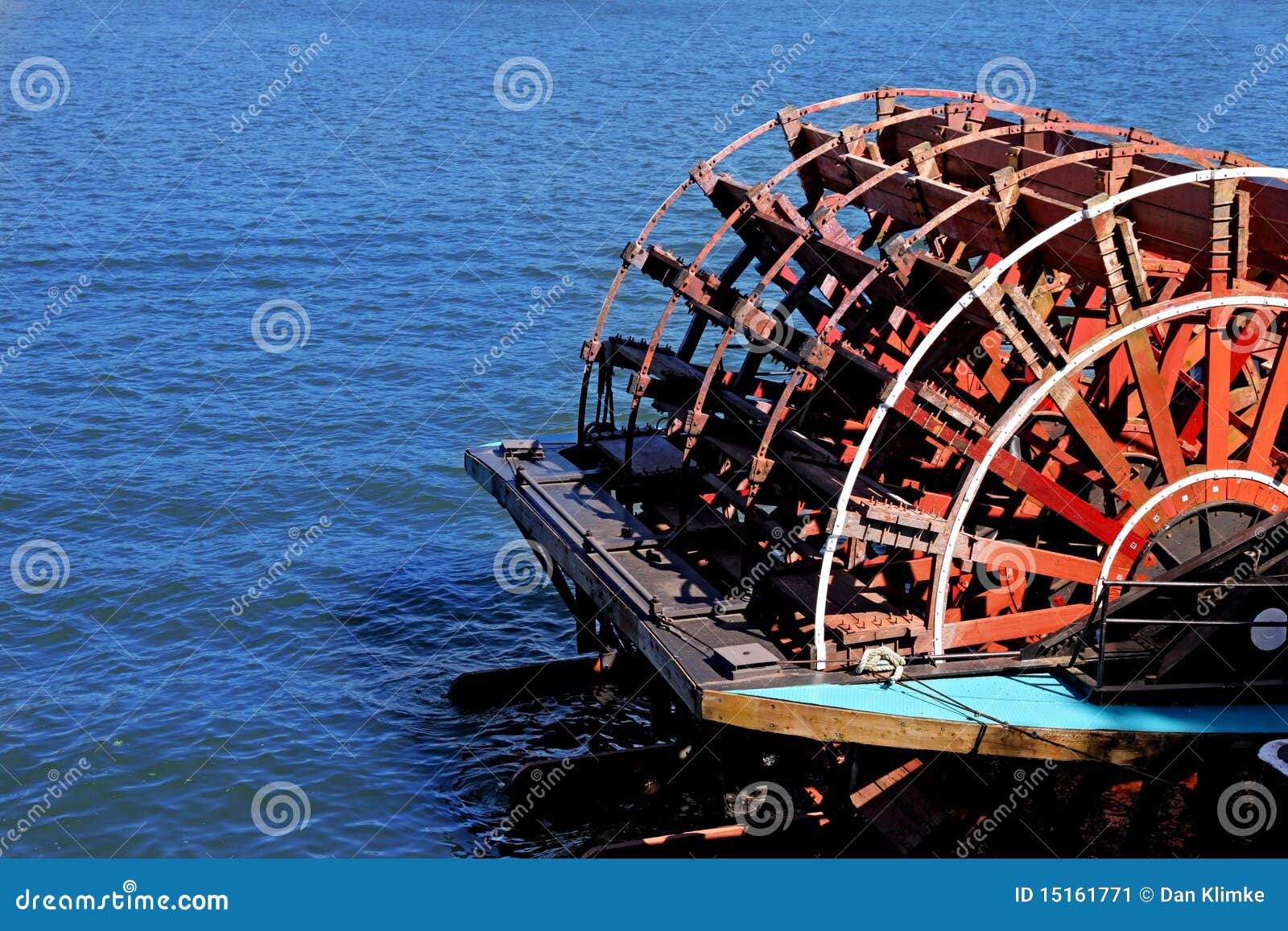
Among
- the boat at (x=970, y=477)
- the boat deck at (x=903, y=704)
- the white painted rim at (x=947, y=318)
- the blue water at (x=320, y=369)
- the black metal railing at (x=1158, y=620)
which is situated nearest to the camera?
the boat deck at (x=903, y=704)

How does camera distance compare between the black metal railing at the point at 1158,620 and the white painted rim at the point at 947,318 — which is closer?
the black metal railing at the point at 1158,620

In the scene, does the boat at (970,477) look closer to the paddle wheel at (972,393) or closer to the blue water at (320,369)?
the paddle wheel at (972,393)

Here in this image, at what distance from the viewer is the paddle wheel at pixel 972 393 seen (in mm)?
13664

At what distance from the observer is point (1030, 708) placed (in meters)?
12.8

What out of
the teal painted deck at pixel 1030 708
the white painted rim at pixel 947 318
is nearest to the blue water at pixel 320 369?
the teal painted deck at pixel 1030 708

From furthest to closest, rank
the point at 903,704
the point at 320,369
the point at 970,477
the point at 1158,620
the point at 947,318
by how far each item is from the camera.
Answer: the point at 320,369 → the point at 970,477 → the point at 947,318 → the point at 1158,620 → the point at 903,704

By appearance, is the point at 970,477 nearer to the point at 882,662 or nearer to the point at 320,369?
the point at 882,662

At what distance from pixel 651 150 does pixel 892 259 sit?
28.5m

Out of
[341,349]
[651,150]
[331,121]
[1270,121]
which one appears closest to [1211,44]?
[1270,121]

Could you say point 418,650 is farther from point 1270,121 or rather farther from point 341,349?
point 1270,121

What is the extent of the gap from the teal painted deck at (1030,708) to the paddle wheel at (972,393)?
50 cm

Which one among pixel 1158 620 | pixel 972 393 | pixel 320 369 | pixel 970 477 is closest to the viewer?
pixel 1158 620

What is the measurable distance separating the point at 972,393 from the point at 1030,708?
636 cm

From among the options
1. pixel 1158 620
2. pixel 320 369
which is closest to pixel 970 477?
Result: pixel 1158 620
